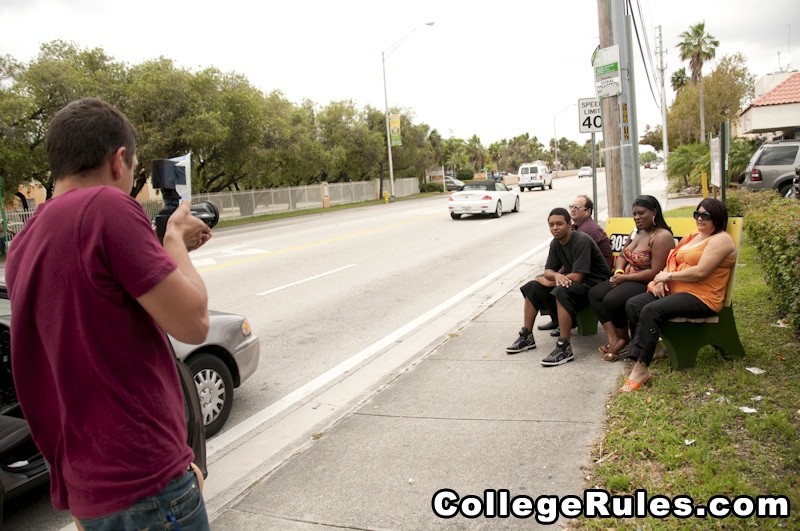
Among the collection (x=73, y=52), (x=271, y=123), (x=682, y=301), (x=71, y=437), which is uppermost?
(x=73, y=52)

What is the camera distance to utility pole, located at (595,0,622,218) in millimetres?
9039

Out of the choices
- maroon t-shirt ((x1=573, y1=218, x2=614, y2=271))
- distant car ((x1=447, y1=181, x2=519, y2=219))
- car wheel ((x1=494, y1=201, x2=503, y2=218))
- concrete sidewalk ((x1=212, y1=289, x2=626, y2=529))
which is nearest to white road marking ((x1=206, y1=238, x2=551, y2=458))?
concrete sidewalk ((x1=212, y1=289, x2=626, y2=529))

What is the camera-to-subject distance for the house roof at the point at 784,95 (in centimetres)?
2531

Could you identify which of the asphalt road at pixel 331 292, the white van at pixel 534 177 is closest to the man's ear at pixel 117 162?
the asphalt road at pixel 331 292

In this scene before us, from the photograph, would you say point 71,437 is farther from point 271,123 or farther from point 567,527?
point 271,123

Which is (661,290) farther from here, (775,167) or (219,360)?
(775,167)

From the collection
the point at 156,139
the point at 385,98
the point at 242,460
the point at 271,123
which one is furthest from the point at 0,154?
the point at 385,98

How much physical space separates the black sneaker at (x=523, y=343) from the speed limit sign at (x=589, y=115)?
6154 mm

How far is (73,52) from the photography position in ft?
87.8

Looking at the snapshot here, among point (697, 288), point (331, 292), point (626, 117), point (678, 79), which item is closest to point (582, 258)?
point (697, 288)

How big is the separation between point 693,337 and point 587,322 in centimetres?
141

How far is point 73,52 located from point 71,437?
1169 inches

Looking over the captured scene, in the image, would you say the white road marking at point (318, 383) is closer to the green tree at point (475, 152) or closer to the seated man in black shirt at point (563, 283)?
the seated man in black shirt at point (563, 283)

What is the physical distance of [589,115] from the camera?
11391 mm
